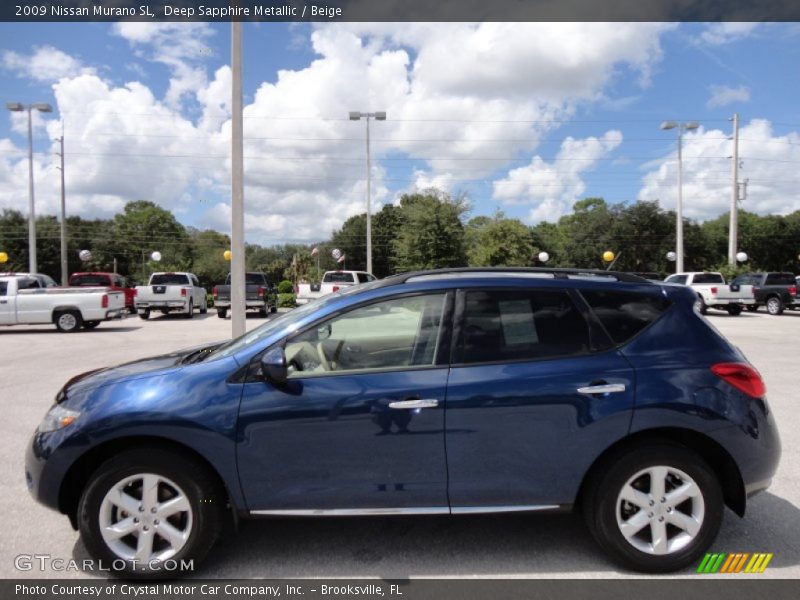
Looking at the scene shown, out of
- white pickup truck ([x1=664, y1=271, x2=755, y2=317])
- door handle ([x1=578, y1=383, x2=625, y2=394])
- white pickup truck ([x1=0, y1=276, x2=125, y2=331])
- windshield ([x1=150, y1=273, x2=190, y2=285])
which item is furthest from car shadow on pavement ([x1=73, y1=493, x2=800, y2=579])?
windshield ([x1=150, y1=273, x2=190, y2=285])

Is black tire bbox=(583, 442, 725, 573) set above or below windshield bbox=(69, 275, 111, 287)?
below

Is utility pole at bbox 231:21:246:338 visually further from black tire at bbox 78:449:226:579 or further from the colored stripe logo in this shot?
the colored stripe logo

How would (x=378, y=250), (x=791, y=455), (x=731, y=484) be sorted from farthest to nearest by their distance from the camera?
(x=378, y=250) → (x=791, y=455) → (x=731, y=484)

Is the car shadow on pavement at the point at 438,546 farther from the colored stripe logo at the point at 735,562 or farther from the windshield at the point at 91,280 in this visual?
the windshield at the point at 91,280

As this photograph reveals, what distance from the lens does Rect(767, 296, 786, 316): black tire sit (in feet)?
83.4

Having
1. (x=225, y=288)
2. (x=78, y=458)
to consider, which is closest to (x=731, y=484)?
(x=78, y=458)

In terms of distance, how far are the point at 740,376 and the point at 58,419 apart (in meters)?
3.88

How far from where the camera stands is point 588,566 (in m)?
3.40

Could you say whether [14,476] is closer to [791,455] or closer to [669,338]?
[669,338]

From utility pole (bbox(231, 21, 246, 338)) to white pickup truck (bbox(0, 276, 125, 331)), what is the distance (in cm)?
957

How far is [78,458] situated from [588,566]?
9.51 feet

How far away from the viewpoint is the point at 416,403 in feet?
10.6

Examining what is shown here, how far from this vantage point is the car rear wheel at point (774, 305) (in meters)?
25.4

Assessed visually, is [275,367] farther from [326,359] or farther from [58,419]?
[58,419]
